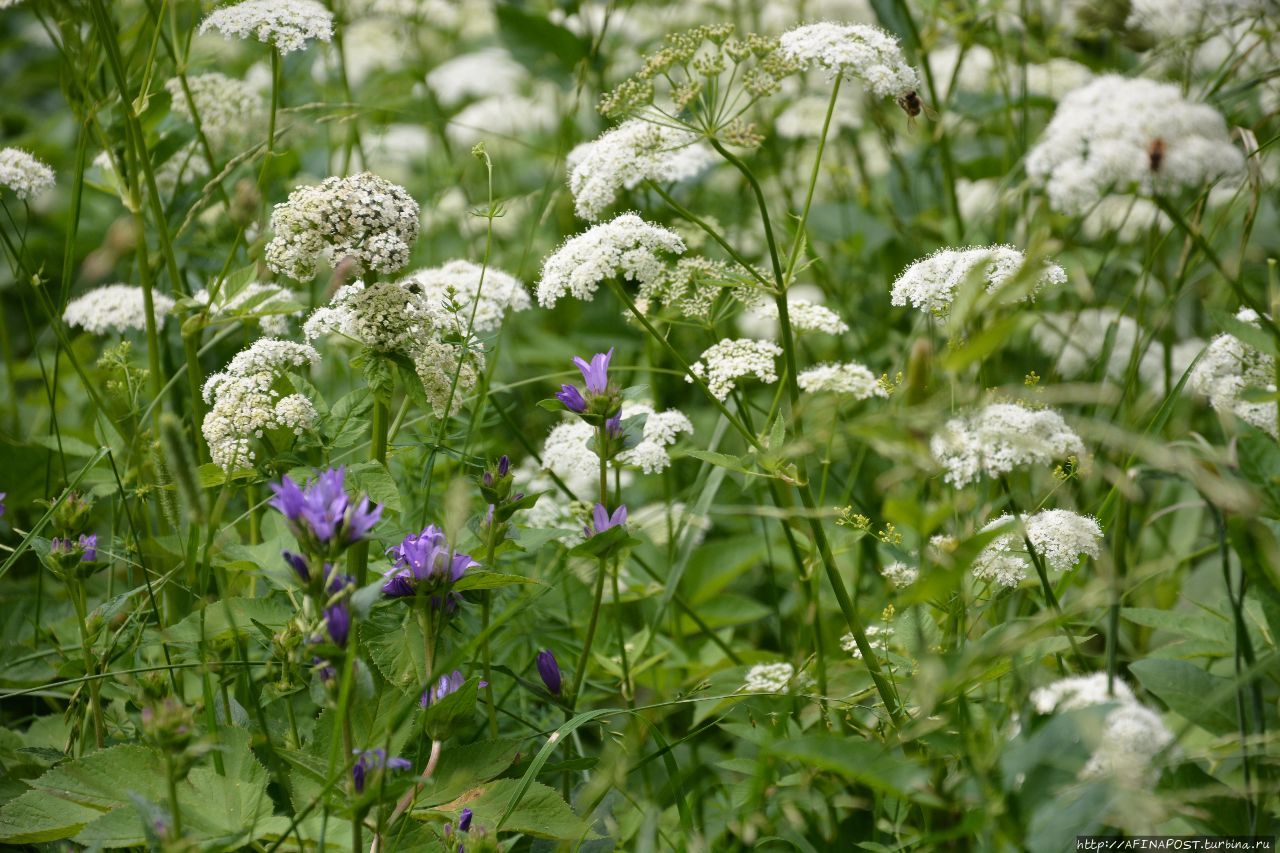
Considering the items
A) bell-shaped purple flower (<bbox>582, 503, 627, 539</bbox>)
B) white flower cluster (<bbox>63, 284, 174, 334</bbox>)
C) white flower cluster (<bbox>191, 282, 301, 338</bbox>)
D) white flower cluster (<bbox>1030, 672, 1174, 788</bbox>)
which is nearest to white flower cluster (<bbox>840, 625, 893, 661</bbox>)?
bell-shaped purple flower (<bbox>582, 503, 627, 539</bbox>)

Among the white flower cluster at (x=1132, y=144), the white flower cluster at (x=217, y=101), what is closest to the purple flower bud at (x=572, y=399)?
the white flower cluster at (x=1132, y=144)

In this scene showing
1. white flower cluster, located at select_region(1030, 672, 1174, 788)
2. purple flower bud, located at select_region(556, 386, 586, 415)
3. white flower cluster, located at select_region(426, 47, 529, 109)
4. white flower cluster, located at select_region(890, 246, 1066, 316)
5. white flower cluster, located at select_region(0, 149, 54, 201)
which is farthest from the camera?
white flower cluster, located at select_region(426, 47, 529, 109)

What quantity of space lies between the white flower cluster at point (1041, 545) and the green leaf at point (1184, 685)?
0.22m

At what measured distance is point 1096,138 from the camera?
182 centimetres

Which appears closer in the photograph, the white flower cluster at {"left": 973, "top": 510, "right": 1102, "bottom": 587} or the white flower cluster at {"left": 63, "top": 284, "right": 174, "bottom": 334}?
the white flower cluster at {"left": 973, "top": 510, "right": 1102, "bottom": 587}

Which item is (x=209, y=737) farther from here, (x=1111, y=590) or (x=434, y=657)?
(x=1111, y=590)

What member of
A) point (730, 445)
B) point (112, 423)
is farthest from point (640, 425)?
point (730, 445)

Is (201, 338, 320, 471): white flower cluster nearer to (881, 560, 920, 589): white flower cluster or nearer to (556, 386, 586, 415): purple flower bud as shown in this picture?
(556, 386, 586, 415): purple flower bud

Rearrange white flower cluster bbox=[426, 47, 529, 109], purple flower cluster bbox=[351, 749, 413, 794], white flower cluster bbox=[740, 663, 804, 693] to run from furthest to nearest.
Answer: white flower cluster bbox=[426, 47, 529, 109] < white flower cluster bbox=[740, 663, 804, 693] < purple flower cluster bbox=[351, 749, 413, 794]

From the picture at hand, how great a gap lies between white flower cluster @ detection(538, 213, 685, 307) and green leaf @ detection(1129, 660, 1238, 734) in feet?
3.99

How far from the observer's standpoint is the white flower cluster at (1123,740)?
4.70 ft

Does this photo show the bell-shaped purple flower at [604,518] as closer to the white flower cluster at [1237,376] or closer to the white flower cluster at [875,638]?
→ the white flower cluster at [875,638]

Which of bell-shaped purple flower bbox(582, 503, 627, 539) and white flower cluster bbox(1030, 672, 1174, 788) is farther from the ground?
white flower cluster bbox(1030, 672, 1174, 788)

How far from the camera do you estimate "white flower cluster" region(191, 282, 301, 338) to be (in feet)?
8.31
